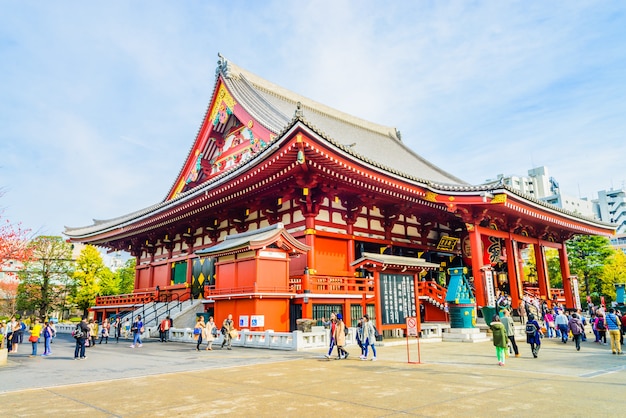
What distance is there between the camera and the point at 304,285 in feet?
56.3

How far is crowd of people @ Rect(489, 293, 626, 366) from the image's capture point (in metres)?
11.0

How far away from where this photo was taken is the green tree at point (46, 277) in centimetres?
4062

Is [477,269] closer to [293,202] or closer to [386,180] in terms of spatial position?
[386,180]

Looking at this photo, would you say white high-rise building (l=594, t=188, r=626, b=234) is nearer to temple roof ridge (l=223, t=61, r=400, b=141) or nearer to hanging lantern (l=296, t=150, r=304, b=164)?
temple roof ridge (l=223, t=61, r=400, b=141)

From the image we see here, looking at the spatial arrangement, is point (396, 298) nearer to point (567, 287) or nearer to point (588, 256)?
point (567, 287)

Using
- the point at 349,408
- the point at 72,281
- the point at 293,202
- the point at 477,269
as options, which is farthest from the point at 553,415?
the point at 72,281

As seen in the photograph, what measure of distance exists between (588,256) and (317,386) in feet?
150

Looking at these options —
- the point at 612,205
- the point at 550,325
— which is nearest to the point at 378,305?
the point at 550,325

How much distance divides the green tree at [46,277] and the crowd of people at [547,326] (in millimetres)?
40704

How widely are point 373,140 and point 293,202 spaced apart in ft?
51.6

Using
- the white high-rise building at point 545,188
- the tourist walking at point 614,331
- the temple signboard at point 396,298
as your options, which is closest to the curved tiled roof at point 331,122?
the temple signboard at point 396,298

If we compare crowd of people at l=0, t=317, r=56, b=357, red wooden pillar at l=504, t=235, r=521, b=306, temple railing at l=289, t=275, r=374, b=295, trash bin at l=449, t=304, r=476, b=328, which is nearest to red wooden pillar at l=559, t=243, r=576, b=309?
red wooden pillar at l=504, t=235, r=521, b=306

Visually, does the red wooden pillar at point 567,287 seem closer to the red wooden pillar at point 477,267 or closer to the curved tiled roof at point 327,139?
the curved tiled roof at point 327,139

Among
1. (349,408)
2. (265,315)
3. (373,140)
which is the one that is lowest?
(349,408)
